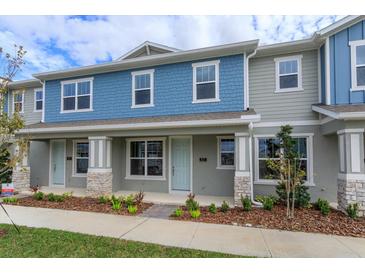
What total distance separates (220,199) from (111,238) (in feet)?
16.9

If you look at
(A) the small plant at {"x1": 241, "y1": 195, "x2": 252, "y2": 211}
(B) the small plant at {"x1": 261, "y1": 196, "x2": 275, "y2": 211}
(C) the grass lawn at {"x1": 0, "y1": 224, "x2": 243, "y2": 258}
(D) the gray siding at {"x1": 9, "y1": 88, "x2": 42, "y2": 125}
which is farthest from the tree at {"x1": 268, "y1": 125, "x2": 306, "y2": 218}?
(D) the gray siding at {"x1": 9, "y1": 88, "x2": 42, "y2": 125}

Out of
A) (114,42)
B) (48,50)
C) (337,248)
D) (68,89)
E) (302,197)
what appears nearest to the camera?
(337,248)

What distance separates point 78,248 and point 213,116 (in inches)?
237

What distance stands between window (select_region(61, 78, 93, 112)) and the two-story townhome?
2.1 inches

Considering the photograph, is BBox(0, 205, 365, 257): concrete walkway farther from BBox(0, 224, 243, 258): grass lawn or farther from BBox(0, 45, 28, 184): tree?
BBox(0, 45, 28, 184): tree

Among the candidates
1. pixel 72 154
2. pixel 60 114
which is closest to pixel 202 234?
pixel 72 154

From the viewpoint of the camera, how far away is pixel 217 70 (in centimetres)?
930

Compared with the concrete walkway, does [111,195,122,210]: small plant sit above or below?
above

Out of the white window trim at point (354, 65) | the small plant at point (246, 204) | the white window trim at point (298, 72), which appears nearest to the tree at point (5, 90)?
the small plant at point (246, 204)

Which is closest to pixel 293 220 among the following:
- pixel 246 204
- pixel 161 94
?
pixel 246 204

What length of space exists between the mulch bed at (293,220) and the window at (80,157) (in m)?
6.69

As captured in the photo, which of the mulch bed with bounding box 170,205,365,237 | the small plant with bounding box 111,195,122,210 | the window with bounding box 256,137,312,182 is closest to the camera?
the mulch bed with bounding box 170,205,365,237

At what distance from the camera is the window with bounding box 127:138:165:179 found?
10508 millimetres
